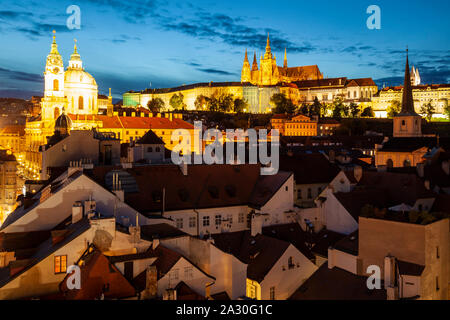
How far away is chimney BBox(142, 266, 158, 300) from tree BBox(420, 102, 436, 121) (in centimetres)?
17066

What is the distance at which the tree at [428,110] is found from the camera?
541ft

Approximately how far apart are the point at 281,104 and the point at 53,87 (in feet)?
311

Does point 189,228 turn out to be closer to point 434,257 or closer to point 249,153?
point 434,257

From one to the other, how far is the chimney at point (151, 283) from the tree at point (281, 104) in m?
150

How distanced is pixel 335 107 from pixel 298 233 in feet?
466

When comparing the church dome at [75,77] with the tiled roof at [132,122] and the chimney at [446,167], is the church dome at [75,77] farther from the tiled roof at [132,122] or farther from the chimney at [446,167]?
the chimney at [446,167]

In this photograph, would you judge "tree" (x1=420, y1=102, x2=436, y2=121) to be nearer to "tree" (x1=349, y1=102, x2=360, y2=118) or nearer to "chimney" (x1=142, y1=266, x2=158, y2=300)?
"tree" (x1=349, y1=102, x2=360, y2=118)

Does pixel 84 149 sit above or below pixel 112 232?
above

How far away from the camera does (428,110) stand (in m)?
165

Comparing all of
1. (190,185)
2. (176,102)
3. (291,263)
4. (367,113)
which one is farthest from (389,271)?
(176,102)

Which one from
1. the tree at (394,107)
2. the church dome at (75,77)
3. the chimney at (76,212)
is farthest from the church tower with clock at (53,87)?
the tree at (394,107)

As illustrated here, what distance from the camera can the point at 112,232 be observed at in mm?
18000
